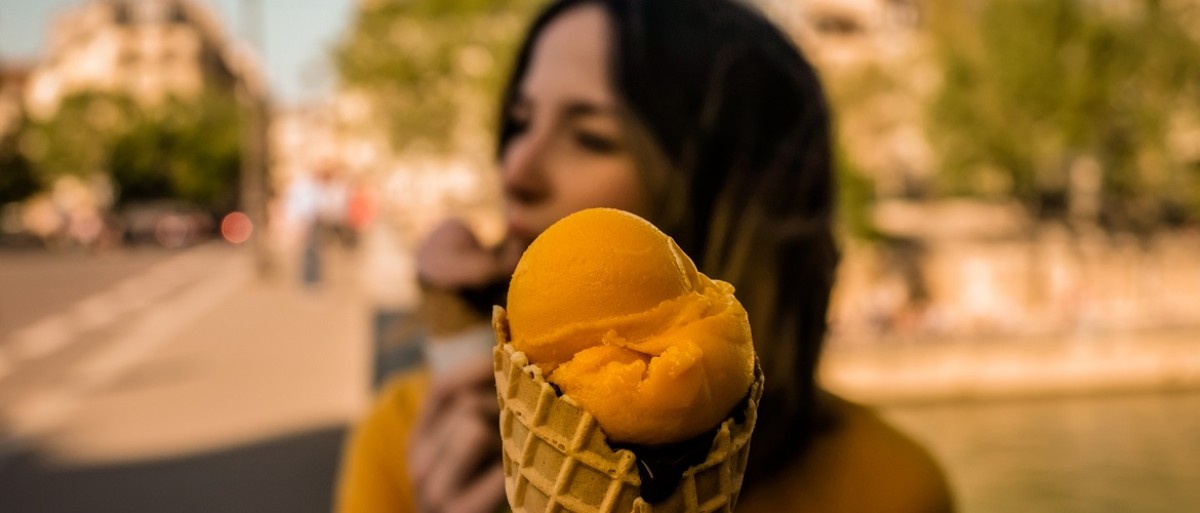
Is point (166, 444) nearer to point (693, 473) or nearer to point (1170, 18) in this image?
point (693, 473)

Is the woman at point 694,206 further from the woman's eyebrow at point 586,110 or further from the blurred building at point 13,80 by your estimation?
the blurred building at point 13,80

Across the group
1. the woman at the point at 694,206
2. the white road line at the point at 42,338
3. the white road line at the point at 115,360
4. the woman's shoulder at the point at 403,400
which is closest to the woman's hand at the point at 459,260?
the woman at the point at 694,206

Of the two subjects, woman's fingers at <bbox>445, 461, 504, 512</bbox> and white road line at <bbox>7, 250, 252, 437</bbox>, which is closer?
woman's fingers at <bbox>445, 461, 504, 512</bbox>

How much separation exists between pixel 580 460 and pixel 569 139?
2.14 ft

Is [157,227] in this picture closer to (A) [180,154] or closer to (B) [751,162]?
(A) [180,154]

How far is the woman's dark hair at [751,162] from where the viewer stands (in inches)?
56.6

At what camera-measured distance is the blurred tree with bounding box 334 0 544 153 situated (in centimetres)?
3841

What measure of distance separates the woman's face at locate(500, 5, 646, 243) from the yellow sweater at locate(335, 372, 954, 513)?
14.9 inches

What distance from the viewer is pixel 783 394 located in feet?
4.82

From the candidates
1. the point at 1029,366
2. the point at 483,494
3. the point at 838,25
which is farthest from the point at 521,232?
the point at 838,25

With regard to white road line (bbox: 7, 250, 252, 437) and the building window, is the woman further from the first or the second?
the building window

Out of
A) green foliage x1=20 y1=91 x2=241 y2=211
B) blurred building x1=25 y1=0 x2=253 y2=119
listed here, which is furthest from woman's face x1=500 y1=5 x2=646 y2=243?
blurred building x1=25 y1=0 x2=253 y2=119

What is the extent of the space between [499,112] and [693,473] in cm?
110

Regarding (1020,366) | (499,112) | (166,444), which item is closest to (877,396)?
(1020,366)
